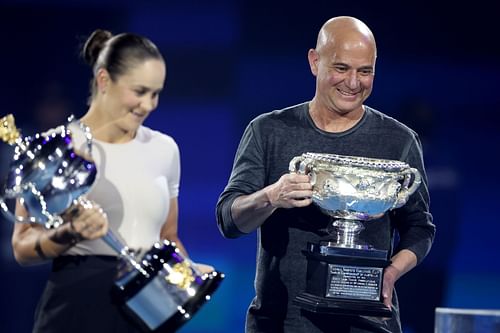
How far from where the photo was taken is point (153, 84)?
2.18 meters

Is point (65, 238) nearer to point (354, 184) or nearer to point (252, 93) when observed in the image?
point (354, 184)

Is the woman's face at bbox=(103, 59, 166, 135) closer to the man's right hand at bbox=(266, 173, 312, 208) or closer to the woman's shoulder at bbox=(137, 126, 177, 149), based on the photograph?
the woman's shoulder at bbox=(137, 126, 177, 149)

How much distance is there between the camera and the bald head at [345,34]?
7.51 ft

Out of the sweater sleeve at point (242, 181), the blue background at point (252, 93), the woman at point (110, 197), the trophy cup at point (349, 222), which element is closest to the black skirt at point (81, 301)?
the woman at point (110, 197)

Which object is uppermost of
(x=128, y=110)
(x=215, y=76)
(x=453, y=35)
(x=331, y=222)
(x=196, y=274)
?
(x=453, y=35)

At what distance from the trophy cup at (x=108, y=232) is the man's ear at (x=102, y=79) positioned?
0.47ft

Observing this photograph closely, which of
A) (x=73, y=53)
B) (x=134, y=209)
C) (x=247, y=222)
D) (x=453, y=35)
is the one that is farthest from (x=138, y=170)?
(x=453, y=35)

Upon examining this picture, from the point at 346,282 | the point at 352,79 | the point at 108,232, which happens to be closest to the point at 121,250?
the point at 108,232

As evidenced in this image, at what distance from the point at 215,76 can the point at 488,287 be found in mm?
1392

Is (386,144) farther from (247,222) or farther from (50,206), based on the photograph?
(50,206)

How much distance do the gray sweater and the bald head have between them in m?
0.17

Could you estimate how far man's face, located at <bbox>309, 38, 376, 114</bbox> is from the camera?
228 centimetres

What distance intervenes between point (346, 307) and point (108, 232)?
0.50 meters

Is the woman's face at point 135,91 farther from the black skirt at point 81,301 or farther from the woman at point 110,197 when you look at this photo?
the black skirt at point 81,301
